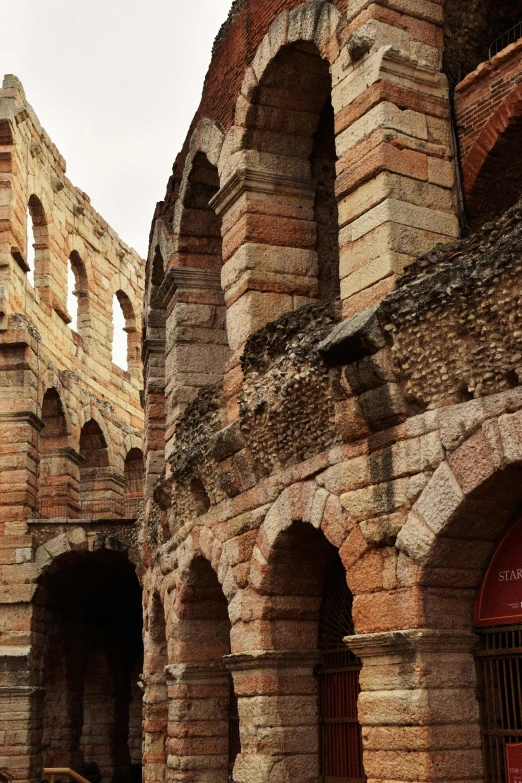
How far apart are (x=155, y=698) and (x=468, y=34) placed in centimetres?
692

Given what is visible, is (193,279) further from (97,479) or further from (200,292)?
(97,479)

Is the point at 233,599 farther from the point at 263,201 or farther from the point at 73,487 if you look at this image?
the point at 73,487

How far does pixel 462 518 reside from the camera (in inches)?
226

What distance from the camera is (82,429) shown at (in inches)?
732

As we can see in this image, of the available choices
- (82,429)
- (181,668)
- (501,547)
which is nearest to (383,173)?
(501,547)

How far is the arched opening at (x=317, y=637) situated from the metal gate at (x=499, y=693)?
139 centimetres

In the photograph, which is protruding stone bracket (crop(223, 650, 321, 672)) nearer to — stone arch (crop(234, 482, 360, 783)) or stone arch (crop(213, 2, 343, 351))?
stone arch (crop(234, 482, 360, 783))

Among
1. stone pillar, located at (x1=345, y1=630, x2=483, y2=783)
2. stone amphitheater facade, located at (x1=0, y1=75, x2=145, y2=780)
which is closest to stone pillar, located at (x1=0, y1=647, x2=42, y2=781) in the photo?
stone amphitheater facade, located at (x1=0, y1=75, x2=145, y2=780)

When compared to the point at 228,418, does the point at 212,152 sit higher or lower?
higher

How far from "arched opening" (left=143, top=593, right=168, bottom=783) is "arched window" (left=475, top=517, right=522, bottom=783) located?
503 centimetres

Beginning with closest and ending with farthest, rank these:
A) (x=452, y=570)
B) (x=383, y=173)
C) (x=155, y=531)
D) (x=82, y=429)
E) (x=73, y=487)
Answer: (x=452, y=570)
(x=383, y=173)
(x=155, y=531)
(x=73, y=487)
(x=82, y=429)

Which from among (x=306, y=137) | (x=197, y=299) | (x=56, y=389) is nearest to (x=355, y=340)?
(x=306, y=137)

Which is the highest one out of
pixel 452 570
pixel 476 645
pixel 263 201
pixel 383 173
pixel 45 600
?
pixel 263 201

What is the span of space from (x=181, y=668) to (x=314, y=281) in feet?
→ 11.4
